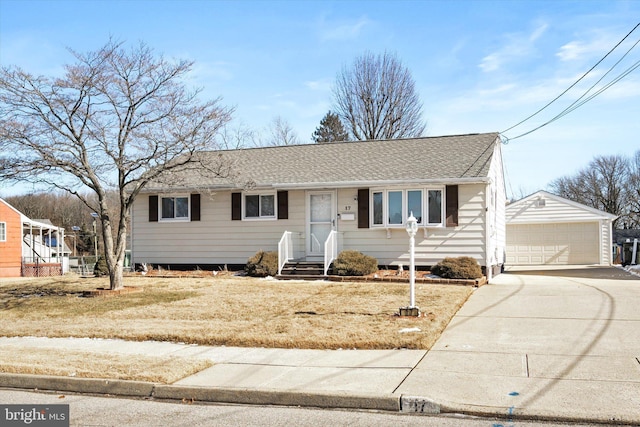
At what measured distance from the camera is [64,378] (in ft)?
24.7

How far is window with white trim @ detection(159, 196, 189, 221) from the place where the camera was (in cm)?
2158

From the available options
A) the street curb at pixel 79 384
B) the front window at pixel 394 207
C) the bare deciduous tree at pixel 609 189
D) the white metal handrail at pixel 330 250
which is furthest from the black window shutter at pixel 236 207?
the bare deciduous tree at pixel 609 189

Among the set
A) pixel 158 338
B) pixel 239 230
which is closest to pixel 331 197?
pixel 239 230

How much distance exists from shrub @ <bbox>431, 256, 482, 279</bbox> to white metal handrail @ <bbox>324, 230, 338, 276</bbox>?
3.19m

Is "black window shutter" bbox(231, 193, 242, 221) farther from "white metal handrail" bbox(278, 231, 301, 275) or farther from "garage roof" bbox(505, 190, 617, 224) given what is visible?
"garage roof" bbox(505, 190, 617, 224)

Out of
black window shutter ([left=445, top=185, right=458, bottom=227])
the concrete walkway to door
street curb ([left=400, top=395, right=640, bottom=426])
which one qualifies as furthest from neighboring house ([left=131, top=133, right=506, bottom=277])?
street curb ([left=400, top=395, right=640, bottom=426])

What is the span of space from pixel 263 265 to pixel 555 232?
51.7ft

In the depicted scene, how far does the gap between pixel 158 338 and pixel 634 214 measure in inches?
1954

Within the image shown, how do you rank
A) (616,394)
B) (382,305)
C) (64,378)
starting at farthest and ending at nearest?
(382,305) < (64,378) < (616,394)

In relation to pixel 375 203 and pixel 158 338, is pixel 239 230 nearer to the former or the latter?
pixel 375 203

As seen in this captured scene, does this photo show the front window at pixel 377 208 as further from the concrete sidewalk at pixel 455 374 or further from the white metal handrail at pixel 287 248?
the concrete sidewalk at pixel 455 374

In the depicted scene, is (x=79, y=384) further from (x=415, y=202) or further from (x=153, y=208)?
(x=153, y=208)

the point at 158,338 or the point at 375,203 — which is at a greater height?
the point at 375,203

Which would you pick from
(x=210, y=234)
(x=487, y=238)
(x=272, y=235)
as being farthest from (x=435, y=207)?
(x=210, y=234)
